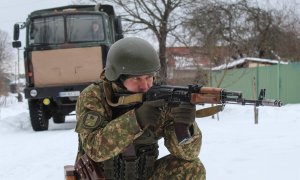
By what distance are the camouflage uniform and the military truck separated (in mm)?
7147

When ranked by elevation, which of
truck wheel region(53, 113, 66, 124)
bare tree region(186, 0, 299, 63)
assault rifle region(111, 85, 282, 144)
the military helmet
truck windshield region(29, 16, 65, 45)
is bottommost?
truck wheel region(53, 113, 66, 124)

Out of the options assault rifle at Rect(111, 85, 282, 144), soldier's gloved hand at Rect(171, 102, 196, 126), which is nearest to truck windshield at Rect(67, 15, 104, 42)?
assault rifle at Rect(111, 85, 282, 144)

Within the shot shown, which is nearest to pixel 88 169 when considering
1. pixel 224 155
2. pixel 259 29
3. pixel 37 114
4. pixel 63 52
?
pixel 224 155

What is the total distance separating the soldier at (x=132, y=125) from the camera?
2.60m

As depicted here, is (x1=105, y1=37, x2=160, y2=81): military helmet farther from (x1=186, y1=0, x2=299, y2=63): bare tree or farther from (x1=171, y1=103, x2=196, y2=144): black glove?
(x1=186, y1=0, x2=299, y2=63): bare tree

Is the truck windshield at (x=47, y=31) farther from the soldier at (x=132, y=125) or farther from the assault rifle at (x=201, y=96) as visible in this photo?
the assault rifle at (x=201, y=96)

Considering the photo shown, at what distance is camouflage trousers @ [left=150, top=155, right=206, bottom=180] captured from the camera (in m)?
2.91

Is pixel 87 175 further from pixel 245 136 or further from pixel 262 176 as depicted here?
pixel 245 136

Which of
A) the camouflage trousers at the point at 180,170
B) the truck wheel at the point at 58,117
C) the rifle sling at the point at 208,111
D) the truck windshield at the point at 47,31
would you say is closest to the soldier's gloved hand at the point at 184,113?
the rifle sling at the point at 208,111

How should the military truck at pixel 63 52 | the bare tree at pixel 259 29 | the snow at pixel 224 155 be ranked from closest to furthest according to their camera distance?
the snow at pixel 224 155, the military truck at pixel 63 52, the bare tree at pixel 259 29

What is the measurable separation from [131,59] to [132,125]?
409 millimetres

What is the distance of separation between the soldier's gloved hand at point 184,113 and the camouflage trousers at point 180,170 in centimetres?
36

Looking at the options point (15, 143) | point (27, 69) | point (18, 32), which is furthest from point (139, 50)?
point (18, 32)

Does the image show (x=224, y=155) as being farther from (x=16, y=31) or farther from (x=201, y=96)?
(x=16, y=31)
